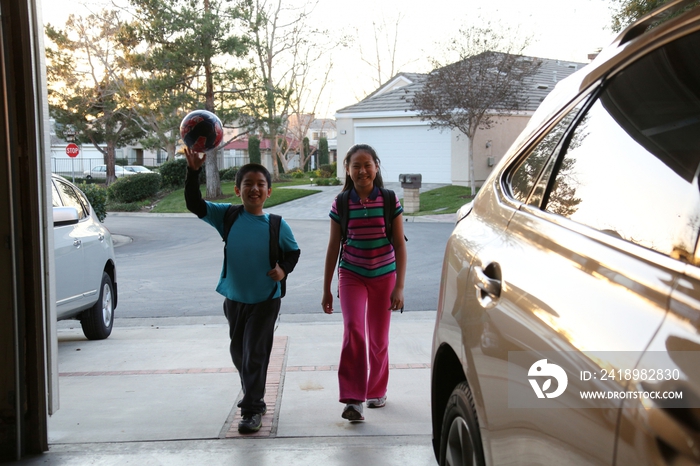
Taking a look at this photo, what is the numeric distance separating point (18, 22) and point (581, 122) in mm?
3030

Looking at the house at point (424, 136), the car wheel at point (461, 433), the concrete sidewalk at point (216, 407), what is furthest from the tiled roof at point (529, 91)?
the car wheel at point (461, 433)

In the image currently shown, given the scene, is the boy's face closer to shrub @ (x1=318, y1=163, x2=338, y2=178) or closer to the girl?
the girl

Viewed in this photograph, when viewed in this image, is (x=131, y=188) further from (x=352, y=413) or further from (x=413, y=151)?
(x=352, y=413)

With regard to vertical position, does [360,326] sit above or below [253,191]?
below

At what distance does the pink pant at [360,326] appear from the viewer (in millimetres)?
4590

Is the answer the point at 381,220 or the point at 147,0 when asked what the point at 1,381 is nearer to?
the point at 381,220

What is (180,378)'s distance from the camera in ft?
19.1

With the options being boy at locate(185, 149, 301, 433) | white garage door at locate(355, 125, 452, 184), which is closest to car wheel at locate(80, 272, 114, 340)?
boy at locate(185, 149, 301, 433)

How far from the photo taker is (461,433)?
2562 millimetres

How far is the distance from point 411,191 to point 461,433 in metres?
21.0

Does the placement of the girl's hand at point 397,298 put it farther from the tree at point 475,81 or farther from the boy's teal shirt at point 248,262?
the tree at point 475,81

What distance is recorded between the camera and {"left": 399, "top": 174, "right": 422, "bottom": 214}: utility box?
905 inches

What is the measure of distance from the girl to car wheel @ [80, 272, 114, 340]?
148 inches

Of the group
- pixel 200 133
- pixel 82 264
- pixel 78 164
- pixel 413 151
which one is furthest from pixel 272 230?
pixel 78 164
